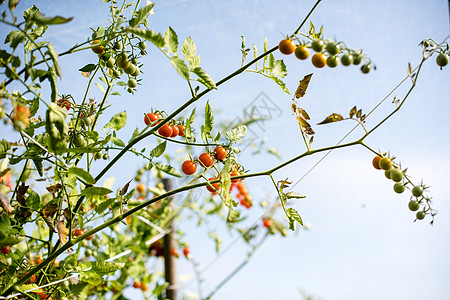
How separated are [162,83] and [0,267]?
2.10 ft

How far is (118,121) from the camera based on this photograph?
2.66 feet

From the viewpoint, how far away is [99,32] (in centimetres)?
66

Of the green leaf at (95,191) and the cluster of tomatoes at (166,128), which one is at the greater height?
the cluster of tomatoes at (166,128)

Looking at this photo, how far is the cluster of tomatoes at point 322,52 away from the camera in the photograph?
24.6 inches

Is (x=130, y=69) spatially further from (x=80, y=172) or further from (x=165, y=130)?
(x=80, y=172)

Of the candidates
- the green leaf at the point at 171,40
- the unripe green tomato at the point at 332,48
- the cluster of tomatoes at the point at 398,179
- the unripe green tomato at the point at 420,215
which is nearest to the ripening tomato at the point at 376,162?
the cluster of tomatoes at the point at 398,179

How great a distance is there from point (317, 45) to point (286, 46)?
0.05m

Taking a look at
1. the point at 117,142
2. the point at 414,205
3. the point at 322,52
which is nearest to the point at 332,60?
the point at 322,52

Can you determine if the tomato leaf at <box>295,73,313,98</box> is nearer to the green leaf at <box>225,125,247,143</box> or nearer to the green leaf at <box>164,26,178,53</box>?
the green leaf at <box>225,125,247,143</box>

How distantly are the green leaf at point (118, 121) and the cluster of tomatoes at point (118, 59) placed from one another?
0.37 ft

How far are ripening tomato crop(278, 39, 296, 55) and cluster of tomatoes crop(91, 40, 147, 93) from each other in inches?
11.0

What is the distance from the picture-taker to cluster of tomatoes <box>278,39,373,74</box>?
24.6 inches

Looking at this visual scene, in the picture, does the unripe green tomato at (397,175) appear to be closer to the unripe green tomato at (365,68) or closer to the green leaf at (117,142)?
the unripe green tomato at (365,68)

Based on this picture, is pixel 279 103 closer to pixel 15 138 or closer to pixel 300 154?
pixel 300 154
